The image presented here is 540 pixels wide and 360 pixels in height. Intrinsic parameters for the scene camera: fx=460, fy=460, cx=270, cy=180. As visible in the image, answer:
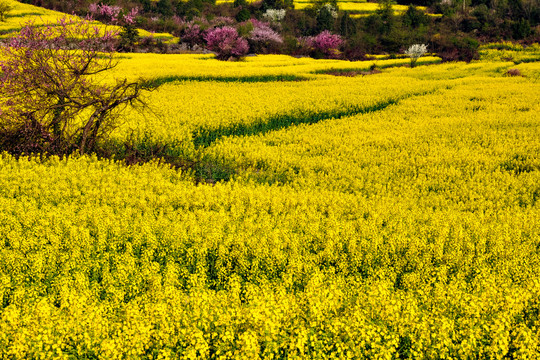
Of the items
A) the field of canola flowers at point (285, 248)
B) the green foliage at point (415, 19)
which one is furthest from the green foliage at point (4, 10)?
the green foliage at point (415, 19)

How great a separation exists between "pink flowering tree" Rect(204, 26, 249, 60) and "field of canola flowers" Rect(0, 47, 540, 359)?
118ft

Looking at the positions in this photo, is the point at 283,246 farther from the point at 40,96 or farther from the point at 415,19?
the point at 415,19

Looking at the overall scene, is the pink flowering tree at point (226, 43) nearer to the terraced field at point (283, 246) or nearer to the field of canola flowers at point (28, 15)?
the field of canola flowers at point (28, 15)

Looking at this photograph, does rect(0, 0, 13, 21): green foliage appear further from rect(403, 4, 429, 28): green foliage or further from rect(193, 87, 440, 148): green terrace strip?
rect(403, 4, 429, 28): green foliage

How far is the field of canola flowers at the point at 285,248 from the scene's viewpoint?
17.8ft

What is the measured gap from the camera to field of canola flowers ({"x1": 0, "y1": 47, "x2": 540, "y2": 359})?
5430 millimetres

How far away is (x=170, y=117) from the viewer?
75.2 feet

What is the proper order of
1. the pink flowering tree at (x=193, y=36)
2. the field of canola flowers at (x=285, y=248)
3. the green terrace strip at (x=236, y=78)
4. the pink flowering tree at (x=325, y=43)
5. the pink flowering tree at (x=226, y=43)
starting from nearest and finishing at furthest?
the field of canola flowers at (x=285, y=248), the green terrace strip at (x=236, y=78), the pink flowering tree at (x=226, y=43), the pink flowering tree at (x=193, y=36), the pink flowering tree at (x=325, y=43)

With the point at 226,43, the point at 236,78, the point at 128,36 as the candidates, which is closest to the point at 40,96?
the point at 236,78

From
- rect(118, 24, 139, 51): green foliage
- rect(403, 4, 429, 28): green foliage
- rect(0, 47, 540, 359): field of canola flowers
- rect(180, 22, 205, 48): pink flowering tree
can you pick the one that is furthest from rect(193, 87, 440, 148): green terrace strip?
rect(403, 4, 429, 28): green foliage

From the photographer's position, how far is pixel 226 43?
195 ft

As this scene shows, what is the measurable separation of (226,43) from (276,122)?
38660 mm

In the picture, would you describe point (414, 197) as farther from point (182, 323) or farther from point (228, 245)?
point (182, 323)

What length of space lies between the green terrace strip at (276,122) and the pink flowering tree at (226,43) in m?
31.0
